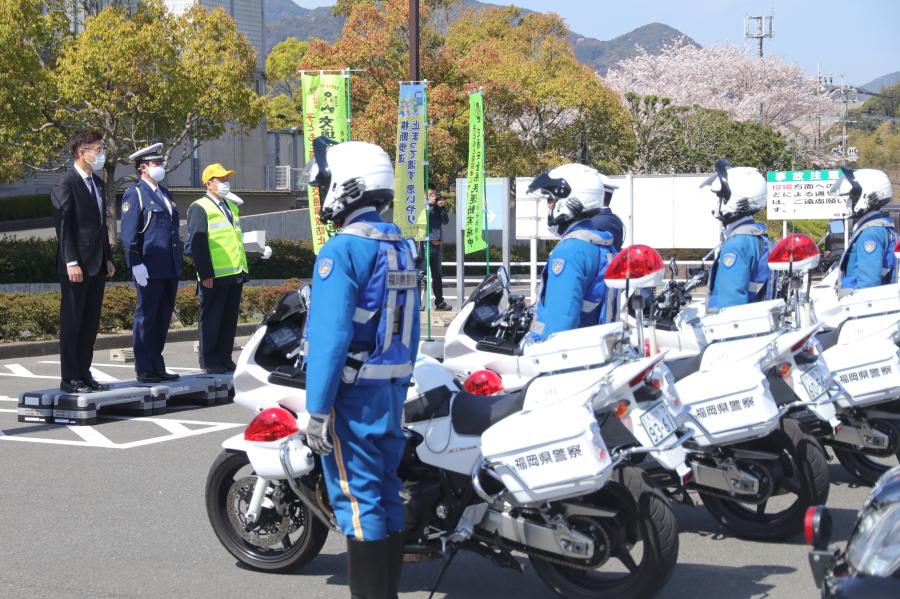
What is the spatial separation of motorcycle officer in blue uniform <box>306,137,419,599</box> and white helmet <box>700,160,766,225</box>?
370cm

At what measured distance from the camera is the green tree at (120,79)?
2627 cm

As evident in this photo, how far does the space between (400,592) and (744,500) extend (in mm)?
1877

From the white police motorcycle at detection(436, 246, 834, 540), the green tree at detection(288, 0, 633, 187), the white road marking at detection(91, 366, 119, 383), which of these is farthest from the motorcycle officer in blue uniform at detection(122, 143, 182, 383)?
the green tree at detection(288, 0, 633, 187)

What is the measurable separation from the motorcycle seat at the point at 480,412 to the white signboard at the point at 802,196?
23.9 m

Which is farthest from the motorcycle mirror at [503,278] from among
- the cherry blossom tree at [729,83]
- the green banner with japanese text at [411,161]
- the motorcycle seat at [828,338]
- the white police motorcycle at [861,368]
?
the cherry blossom tree at [729,83]

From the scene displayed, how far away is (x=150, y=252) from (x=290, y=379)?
5.15 m

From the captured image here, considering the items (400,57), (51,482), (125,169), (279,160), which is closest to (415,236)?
(51,482)

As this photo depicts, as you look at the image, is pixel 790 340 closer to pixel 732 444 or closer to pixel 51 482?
pixel 732 444

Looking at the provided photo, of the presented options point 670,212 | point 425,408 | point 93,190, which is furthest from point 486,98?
point 425,408

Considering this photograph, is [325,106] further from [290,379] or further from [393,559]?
[393,559]

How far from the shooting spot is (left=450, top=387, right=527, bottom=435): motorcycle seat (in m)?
5.21

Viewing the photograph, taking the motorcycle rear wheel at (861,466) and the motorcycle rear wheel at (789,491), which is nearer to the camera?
the motorcycle rear wheel at (789,491)

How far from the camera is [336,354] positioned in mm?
4492

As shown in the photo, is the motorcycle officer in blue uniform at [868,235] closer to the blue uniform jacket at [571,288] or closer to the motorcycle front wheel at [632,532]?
the blue uniform jacket at [571,288]
